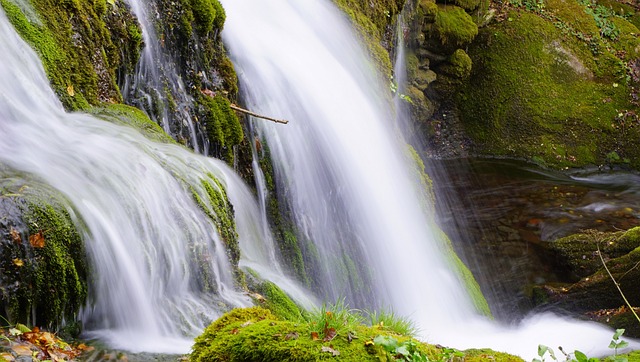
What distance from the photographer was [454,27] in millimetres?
13570

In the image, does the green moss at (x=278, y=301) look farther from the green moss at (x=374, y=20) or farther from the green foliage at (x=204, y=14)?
the green moss at (x=374, y=20)

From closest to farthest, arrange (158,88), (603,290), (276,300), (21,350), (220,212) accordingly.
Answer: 1. (21,350)
2. (220,212)
3. (276,300)
4. (158,88)
5. (603,290)

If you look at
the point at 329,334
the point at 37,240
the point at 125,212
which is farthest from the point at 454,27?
the point at 329,334

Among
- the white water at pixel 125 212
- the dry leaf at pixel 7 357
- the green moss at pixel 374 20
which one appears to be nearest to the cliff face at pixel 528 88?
the green moss at pixel 374 20

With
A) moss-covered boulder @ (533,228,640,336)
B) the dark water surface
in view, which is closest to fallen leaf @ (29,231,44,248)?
moss-covered boulder @ (533,228,640,336)

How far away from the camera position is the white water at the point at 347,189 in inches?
271

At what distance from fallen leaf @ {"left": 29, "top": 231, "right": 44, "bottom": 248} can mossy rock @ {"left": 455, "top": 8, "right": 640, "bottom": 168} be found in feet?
40.7

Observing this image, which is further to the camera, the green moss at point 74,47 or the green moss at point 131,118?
the green moss at point 131,118

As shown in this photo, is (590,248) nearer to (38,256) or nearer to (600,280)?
(600,280)

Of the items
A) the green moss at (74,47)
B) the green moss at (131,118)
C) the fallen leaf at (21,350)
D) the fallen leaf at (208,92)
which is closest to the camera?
the fallen leaf at (21,350)

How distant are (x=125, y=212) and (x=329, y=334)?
1.79m

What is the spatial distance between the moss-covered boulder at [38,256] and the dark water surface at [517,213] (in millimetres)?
6211

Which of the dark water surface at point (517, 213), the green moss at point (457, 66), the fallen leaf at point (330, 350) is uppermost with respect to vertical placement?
the fallen leaf at point (330, 350)

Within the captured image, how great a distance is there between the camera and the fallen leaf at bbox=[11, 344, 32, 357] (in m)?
2.96
